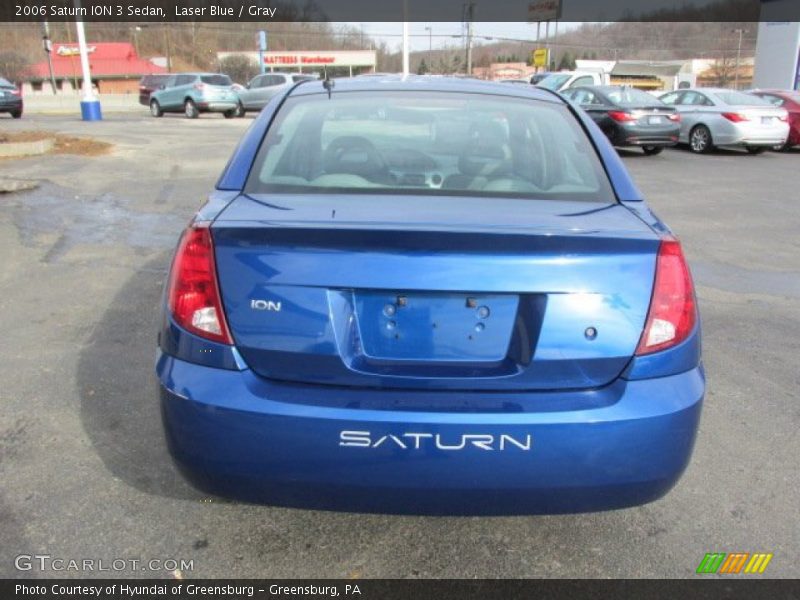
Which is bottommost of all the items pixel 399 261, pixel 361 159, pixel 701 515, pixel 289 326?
pixel 701 515

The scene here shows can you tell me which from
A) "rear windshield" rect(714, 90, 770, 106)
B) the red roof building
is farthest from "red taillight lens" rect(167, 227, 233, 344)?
the red roof building

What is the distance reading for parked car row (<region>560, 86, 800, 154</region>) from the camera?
47.6 feet

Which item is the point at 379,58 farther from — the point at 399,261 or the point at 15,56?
the point at 399,261

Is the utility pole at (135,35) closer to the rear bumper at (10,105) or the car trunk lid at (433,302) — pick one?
the rear bumper at (10,105)

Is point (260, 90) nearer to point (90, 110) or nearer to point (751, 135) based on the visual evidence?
point (90, 110)

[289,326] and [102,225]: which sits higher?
[289,326]

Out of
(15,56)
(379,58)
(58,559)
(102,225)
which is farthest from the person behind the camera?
(379,58)

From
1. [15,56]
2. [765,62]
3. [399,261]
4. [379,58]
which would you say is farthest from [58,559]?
[379,58]

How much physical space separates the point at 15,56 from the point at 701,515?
7799 cm

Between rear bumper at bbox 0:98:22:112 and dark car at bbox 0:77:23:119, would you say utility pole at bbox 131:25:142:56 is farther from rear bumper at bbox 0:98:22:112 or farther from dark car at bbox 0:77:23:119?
rear bumper at bbox 0:98:22:112

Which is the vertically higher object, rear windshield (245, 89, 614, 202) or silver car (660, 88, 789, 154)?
rear windshield (245, 89, 614, 202)

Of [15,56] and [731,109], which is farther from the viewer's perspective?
[15,56]

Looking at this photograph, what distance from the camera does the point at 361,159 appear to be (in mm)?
2775

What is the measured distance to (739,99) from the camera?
15.7 meters
